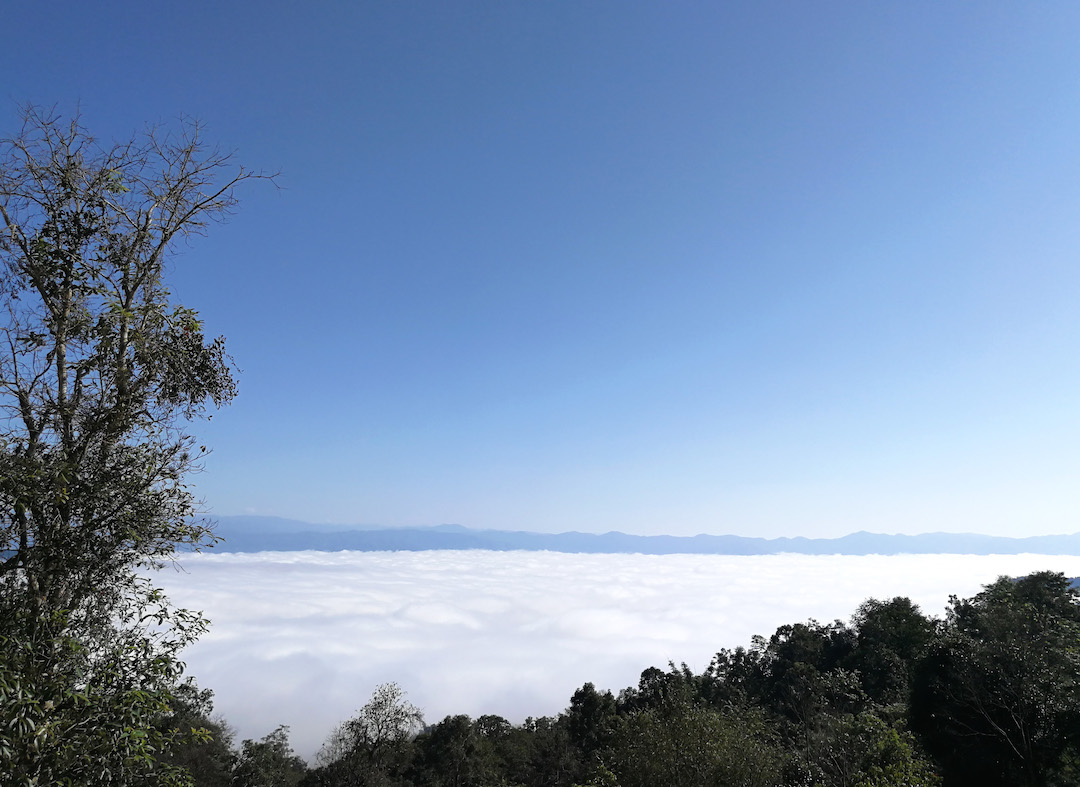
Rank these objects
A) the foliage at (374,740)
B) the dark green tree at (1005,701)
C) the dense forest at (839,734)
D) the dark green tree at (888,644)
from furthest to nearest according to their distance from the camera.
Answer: the dark green tree at (888,644) → the foliage at (374,740) → the dark green tree at (1005,701) → the dense forest at (839,734)

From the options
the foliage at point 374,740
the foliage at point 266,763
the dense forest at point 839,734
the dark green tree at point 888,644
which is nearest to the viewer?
the dense forest at point 839,734

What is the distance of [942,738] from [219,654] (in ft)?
529

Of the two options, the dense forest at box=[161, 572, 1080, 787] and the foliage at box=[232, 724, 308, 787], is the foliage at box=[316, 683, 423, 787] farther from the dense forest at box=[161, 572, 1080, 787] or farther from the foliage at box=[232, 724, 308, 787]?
the foliage at box=[232, 724, 308, 787]

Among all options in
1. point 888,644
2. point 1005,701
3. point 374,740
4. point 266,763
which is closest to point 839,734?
point 1005,701

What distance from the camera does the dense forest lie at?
17219 millimetres

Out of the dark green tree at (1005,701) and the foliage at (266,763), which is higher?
the dark green tree at (1005,701)

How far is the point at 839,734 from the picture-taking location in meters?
19.9

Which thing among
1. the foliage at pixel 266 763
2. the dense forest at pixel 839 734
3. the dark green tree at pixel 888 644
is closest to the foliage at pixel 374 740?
the dense forest at pixel 839 734

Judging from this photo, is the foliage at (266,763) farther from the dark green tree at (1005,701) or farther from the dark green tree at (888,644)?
the dark green tree at (888,644)

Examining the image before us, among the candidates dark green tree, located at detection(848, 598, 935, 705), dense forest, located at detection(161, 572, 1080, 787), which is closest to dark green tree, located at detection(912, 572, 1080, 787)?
dense forest, located at detection(161, 572, 1080, 787)

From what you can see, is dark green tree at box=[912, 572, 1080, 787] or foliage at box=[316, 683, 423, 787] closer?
dark green tree at box=[912, 572, 1080, 787]

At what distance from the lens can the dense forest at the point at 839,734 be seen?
17219 mm

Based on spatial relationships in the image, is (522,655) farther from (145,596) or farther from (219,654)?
(145,596)

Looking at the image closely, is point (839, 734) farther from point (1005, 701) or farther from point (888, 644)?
point (888, 644)
